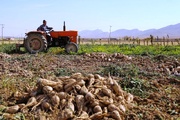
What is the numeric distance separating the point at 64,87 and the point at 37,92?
0.50m

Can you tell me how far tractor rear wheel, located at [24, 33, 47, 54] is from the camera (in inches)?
719

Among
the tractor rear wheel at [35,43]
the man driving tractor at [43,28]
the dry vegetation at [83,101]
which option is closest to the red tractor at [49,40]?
the tractor rear wheel at [35,43]

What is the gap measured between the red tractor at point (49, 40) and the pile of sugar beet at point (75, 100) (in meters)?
11.8

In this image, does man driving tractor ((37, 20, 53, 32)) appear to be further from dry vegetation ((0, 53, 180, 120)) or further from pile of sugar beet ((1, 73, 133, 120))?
pile of sugar beet ((1, 73, 133, 120))

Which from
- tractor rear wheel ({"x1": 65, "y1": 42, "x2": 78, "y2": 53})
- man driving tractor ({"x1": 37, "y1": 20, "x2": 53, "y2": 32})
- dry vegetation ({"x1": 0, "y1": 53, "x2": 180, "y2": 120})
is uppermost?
man driving tractor ({"x1": 37, "y1": 20, "x2": 53, "y2": 32})

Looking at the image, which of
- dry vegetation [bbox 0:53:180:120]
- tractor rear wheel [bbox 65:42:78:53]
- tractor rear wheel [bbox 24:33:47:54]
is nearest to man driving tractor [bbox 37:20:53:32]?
tractor rear wheel [bbox 24:33:47:54]

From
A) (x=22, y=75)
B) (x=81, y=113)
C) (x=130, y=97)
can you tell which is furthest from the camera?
(x=22, y=75)

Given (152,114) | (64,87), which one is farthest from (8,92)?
(152,114)

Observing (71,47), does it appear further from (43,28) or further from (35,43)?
(35,43)

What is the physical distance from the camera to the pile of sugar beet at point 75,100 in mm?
5738

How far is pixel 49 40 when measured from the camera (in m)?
19.0

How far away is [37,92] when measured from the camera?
6.38m

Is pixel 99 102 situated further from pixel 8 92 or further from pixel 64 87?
pixel 8 92

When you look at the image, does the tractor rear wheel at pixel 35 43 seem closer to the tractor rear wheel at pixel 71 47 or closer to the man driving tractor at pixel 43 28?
the man driving tractor at pixel 43 28
